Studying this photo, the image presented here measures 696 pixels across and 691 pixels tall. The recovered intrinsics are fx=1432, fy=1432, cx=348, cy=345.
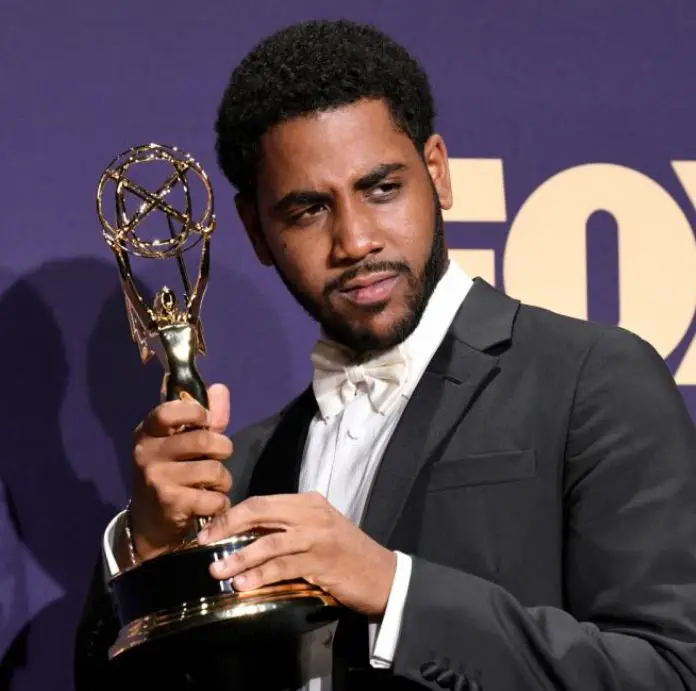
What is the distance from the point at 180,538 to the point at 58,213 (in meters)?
0.70

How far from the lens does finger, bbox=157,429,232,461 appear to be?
3.84 feet

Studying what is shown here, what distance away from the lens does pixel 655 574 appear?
1.19 metres

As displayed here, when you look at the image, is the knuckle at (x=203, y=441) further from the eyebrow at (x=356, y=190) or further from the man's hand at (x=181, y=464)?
the eyebrow at (x=356, y=190)

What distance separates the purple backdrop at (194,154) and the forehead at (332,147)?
0.48m

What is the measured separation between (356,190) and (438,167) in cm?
16

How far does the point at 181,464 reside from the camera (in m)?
1.19

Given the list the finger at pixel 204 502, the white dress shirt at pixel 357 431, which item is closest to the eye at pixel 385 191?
the white dress shirt at pixel 357 431

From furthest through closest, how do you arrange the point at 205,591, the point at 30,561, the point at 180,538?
the point at 30,561
the point at 180,538
the point at 205,591

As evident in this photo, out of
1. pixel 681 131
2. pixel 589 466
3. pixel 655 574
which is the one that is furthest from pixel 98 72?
pixel 655 574

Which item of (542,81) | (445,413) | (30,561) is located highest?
(542,81)

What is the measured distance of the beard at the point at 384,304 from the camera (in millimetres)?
1352

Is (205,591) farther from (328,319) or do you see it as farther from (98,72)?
(98,72)

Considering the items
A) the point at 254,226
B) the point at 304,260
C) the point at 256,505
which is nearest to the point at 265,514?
the point at 256,505

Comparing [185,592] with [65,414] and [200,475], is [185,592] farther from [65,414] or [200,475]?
[65,414]
